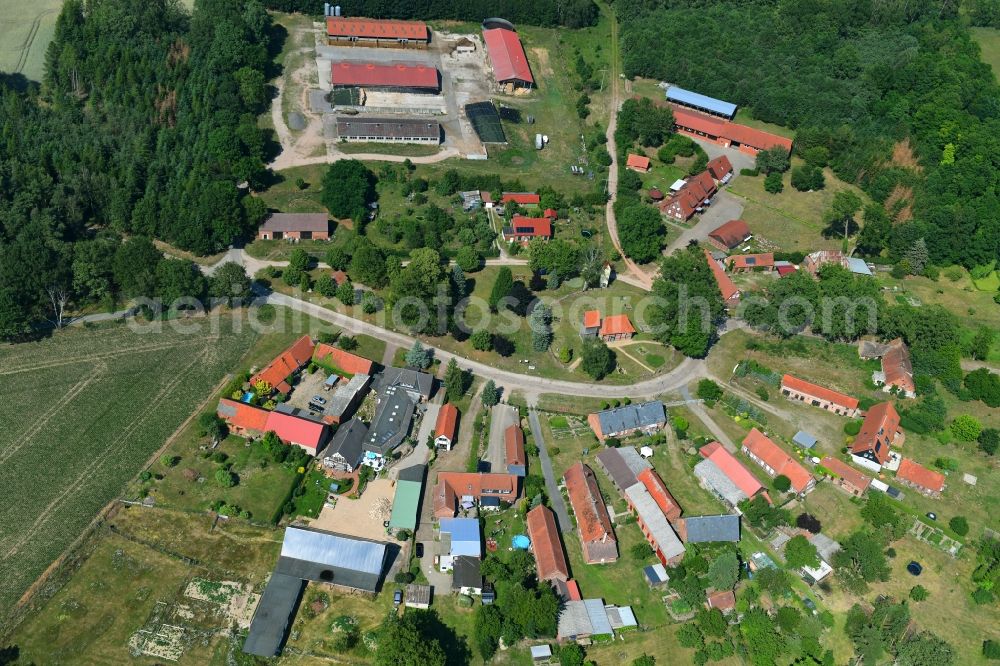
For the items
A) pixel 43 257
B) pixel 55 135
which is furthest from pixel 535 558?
pixel 55 135

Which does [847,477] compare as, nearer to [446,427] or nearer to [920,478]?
[920,478]

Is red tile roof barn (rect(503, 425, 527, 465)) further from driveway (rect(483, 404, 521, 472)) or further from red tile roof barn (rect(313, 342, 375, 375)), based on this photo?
red tile roof barn (rect(313, 342, 375, 375))

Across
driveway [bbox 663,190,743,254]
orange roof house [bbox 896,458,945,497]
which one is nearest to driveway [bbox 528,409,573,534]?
orange roof house [bbox 896,458,945,497]

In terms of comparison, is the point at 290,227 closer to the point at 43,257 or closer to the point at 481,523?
the point at 43,257

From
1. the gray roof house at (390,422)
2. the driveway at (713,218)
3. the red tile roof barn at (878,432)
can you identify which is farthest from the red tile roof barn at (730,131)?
the gray roof house at (390,422)

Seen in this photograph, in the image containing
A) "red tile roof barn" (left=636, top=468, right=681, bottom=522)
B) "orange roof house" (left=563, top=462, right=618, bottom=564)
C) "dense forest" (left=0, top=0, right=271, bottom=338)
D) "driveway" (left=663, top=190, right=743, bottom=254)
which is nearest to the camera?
"orange roof house" (left=563, top=462, right=618, bottom=564)

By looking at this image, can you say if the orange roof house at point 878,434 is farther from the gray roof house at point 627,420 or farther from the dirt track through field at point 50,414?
the dirt track through field at point 50,414

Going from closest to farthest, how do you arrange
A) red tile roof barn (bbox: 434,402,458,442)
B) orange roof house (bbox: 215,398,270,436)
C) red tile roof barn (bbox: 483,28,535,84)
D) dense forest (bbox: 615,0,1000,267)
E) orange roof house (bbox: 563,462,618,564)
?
orange roof house (bbox: 563,462,618,564), orange roof house (bbox: 215,398,270,436), red tile roof barn (bbox: 434,402,458,442), dense forest (bbox: 615,0,1000,267), red tile roof barn (bbox: 483,28,535,84)
